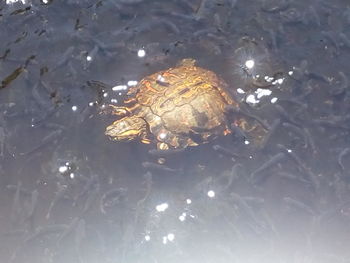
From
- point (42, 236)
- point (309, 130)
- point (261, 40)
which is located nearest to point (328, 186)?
point (309, 130)

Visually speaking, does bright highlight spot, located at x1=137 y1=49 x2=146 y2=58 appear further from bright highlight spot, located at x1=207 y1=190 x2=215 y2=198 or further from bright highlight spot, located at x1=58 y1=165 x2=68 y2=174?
bright highlight spot, located at x1=207 y1=190 x2=215 y2=198

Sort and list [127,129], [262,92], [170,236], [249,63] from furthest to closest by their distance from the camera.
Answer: [249,63], [262,92], [127,129], [170,236]

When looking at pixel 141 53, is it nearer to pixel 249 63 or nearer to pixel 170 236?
pixel 249 63

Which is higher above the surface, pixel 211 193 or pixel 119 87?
pixel 119 87

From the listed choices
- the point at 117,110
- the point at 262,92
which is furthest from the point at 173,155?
the point at 262,92

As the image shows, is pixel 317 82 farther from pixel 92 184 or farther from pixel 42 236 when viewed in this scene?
pixel 42 236

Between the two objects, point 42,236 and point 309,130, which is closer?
point 42,236
